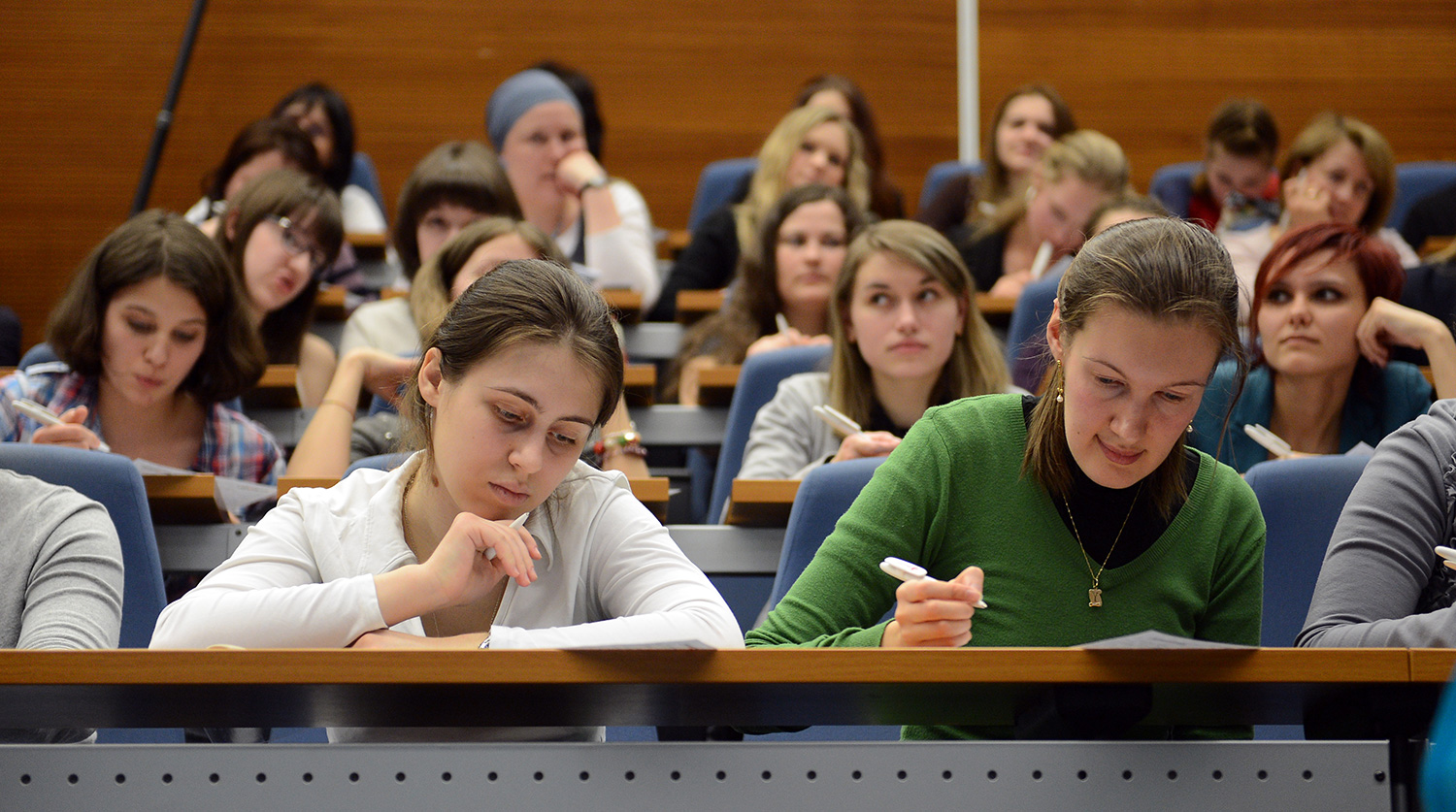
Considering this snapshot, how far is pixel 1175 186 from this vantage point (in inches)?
149

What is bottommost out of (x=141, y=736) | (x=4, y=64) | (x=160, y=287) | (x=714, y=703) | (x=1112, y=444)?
(x=141, y=736)

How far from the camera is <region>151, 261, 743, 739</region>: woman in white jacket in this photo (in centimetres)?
114

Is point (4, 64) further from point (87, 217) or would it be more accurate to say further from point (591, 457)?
point (591, 457)

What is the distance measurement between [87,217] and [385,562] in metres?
3.37

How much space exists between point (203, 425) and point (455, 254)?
52cm

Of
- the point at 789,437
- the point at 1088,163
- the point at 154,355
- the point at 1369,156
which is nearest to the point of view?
the point at 154,355

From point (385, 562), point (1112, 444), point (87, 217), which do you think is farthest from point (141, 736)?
point (87, 217)

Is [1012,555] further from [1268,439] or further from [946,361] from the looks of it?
[946,361]

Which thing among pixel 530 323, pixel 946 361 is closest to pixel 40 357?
pixel 530 323

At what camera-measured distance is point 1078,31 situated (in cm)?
437

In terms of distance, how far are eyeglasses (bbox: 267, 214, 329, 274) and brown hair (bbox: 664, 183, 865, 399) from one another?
2.47ft

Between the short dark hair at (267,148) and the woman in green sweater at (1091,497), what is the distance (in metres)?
2.38

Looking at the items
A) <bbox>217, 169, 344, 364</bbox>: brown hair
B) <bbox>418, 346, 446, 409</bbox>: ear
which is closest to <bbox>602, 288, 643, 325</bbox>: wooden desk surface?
<bbox>217, 169, 344, 364</bbox>: brown hair

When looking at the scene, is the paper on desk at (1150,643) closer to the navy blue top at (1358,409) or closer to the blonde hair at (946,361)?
the navy blue top at (1358,409)
